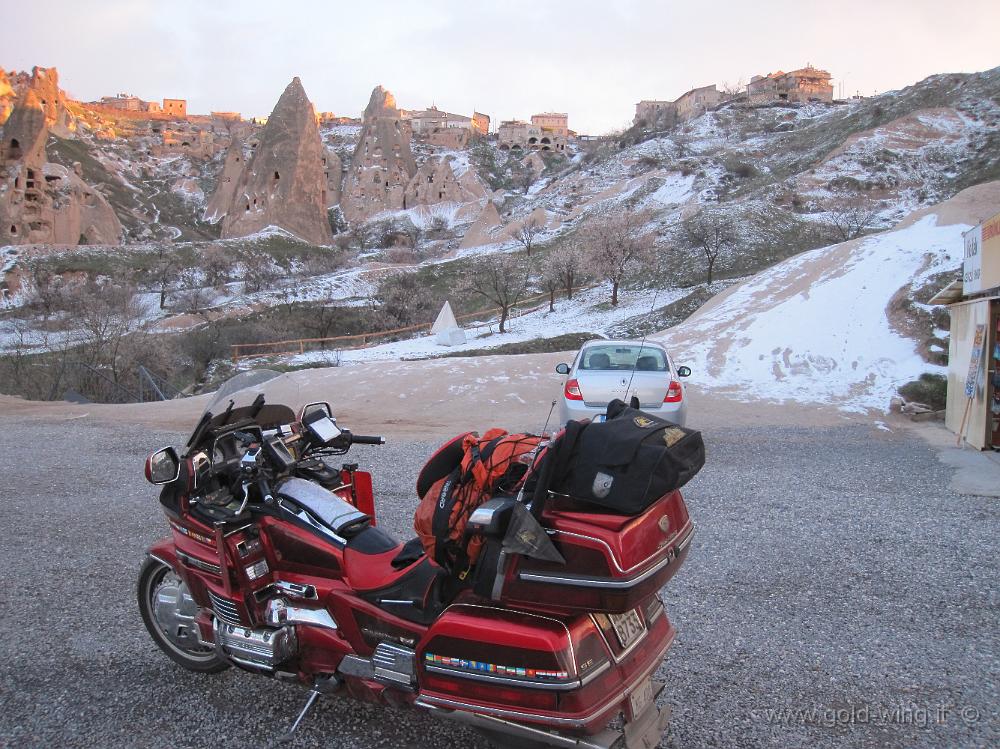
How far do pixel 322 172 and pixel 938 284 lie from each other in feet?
214

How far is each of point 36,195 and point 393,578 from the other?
62.7 metres

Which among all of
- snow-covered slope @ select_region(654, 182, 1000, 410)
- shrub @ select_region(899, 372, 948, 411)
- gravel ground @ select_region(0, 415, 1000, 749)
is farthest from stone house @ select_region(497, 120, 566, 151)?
gravel ground @ select_region(0, 415, 1000, 749)

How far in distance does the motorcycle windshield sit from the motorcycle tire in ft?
2.85

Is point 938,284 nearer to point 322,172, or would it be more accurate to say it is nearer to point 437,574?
point 437,574

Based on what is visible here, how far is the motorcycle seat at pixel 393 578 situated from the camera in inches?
105

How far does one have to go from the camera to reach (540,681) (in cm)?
223

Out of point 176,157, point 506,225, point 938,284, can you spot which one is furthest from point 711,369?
point 176,157

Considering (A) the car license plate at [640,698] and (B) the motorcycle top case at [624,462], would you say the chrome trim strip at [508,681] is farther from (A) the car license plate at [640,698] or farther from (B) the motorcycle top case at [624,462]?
(B) the motorcycle top case at [624,462]

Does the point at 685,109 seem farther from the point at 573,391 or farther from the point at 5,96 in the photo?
the point at 573,391

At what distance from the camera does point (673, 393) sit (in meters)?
8.91

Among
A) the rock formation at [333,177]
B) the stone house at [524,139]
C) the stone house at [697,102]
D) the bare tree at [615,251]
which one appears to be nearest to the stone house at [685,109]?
the stone house at [697,102]

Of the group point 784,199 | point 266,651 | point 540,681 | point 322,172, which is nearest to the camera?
point 540,681

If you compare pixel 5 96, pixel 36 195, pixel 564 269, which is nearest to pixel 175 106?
pixel 5 96

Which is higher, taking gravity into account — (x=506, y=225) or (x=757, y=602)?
(x=506, y=225)
